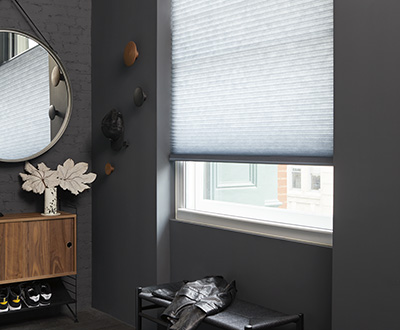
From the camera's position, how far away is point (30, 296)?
12.4 ft

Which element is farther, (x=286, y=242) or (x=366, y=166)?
(x=286, y=242)

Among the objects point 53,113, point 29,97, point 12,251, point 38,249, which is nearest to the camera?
point 12,251

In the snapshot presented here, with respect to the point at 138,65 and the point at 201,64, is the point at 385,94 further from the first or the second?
the point at 138,65

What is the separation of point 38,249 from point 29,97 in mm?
1074

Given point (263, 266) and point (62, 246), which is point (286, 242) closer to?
point (263, 266)

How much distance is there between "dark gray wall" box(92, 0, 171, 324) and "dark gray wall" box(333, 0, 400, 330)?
1442 mm

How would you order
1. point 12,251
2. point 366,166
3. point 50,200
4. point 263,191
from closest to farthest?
point 366,166 → point 263,191 → point 12,251 → point 50,200

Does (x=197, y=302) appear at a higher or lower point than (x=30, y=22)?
lower

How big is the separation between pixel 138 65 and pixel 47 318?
6.30 ft

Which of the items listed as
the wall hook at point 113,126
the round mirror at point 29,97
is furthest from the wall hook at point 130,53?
Answer: the round mirror at point 29,97

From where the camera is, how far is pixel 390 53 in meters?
2.30

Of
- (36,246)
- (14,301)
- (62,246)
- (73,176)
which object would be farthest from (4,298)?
(73,176)

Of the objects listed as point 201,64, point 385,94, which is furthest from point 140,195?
point 385,94

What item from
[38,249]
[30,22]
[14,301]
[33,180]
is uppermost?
[30,22]
